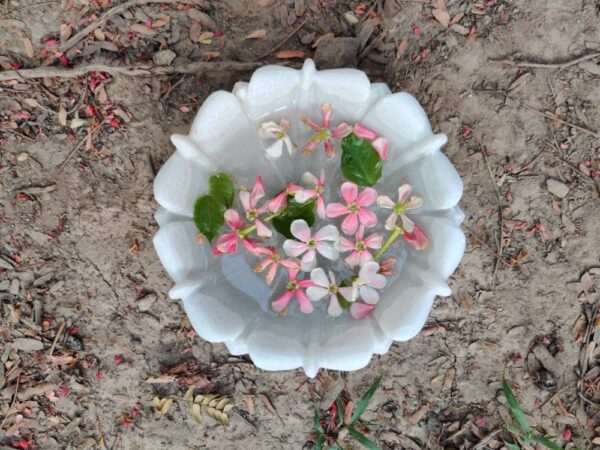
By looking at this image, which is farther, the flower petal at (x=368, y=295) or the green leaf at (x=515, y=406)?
the green leaf at (x=515, y=406)

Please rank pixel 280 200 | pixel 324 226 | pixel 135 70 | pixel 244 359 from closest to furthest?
pixel 280 200
pixel 324 226
pixel 135 70
pixel 244 359

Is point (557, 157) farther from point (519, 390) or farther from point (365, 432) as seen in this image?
point (365, 432)

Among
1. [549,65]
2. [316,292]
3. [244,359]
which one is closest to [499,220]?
[549,65]

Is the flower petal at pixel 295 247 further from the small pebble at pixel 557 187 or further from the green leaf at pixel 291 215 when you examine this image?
the small pebble at pixel 557 187

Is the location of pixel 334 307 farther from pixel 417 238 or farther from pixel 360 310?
pixel 417 238

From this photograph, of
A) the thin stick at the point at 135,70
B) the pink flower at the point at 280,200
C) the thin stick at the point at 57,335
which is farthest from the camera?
the thin stick at the point at 57,335

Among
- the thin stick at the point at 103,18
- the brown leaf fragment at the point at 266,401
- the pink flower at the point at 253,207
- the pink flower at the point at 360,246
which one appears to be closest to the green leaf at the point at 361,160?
the pink flower at the point at 360,246
